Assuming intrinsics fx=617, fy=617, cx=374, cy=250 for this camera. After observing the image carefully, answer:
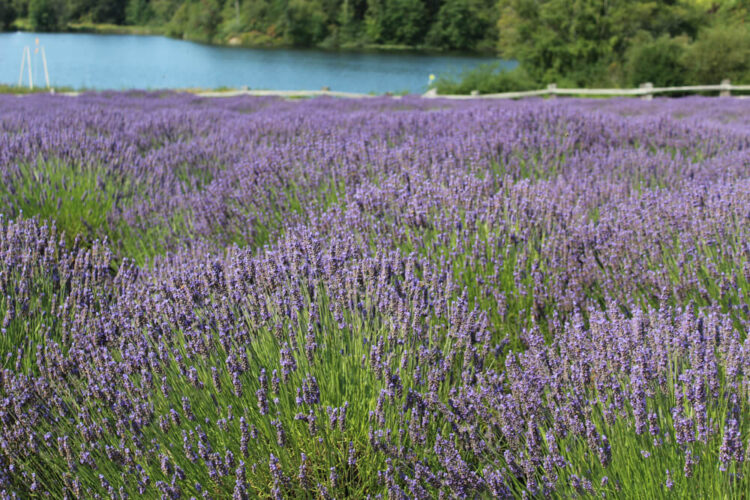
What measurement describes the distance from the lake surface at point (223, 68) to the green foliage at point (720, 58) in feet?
26.7

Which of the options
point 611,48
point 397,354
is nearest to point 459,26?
point 611,48

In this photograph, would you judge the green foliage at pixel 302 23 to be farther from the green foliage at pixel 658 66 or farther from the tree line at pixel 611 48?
the green foliage at pixel 658 66

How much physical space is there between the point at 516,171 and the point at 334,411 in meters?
3.19

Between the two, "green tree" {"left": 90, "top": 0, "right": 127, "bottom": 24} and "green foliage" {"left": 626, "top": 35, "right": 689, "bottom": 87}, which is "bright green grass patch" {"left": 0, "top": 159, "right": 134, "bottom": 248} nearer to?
"green foliage" {"left": 626, "top": 35, "right": 689, "bottom": 87}

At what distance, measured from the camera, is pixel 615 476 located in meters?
1.37

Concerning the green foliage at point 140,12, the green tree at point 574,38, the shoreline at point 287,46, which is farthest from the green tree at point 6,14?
the green tree at point 574,38

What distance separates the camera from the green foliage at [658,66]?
2025 cm

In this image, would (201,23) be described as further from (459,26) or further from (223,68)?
(223,68)

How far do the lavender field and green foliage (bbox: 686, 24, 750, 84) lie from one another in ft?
66.4

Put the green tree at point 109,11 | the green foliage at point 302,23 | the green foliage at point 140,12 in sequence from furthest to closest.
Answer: the green tree at point 109,11 < the green foliage at point 140,12 < the green foliage at point 302,23

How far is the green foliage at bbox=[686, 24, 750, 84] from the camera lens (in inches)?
797

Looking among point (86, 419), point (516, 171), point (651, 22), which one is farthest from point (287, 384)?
point (651, 22)

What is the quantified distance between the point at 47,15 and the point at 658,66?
77521 millimetres

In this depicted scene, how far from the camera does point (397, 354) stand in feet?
5.89
